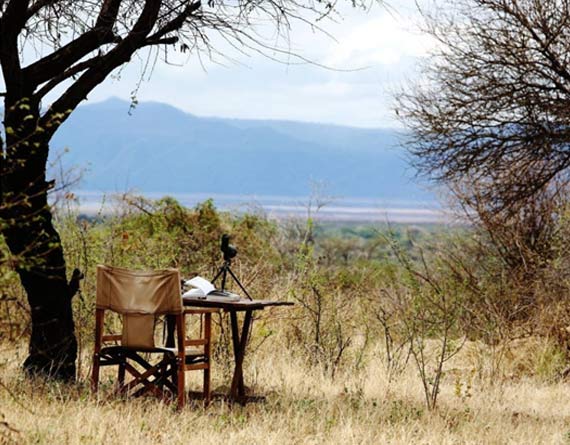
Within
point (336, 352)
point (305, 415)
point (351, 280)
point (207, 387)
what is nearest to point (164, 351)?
point (207, 387)

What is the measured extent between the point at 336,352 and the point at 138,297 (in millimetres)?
3499

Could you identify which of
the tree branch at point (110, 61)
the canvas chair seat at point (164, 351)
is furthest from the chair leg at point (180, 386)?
the tree branch at point (110, 61)

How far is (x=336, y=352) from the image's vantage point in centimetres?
1084

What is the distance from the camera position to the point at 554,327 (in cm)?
1175

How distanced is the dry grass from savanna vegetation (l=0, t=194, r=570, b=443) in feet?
0.07

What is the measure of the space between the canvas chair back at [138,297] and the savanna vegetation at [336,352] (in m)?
0.49

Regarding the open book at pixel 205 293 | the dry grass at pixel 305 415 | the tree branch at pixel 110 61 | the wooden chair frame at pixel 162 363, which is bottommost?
the dry grass at pixel 305 415

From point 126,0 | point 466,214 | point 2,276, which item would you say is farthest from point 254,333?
point 2,276

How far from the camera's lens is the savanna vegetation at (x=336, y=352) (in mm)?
7070

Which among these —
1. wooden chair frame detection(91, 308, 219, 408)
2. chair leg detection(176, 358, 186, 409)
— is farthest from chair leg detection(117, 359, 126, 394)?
chair leg detection(176, 358, 186, 409)

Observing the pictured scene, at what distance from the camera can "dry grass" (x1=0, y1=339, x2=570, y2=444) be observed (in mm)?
6648

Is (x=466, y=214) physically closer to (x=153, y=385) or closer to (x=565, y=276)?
(x=565, y=276)

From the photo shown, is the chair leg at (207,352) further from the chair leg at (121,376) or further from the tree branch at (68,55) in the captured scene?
the tree branch at (68,55)

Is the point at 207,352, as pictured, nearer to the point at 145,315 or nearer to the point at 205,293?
the point at 205,293
